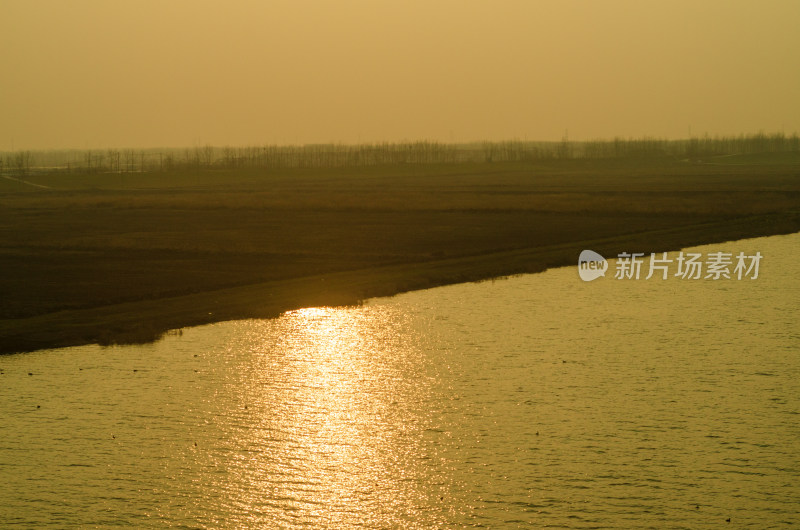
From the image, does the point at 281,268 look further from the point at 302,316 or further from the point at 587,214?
the point at 587,214

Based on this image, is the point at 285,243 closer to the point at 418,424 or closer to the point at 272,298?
the point at 272,298

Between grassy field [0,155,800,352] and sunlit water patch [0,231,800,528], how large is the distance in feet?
9.92

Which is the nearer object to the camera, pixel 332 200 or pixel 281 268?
pixel 281 268

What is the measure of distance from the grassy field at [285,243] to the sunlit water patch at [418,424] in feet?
9.92

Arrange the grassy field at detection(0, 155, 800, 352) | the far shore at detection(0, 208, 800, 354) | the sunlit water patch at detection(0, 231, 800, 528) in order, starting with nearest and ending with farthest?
the sunlit water patch at detection(0, 231, 800, 528)
the far shore at detection(0, 208, 800, 354)
the grassy field at detection(0, 155, 800, 352)

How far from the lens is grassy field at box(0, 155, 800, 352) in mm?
22641

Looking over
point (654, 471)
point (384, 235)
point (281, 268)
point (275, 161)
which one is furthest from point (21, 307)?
point (275, 161)

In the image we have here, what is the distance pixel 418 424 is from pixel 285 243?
80.5 ft

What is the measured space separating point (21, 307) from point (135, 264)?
839cm

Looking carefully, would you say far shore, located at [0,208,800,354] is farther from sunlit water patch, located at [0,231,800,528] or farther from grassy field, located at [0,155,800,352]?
sunlit water patch, located at [0,231,800,528]

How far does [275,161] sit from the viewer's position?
569ft

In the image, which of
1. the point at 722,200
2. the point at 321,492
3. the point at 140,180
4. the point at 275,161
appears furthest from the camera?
the point at 275,161

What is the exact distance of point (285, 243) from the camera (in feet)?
122

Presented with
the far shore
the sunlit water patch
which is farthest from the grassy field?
the sunlit water patch
